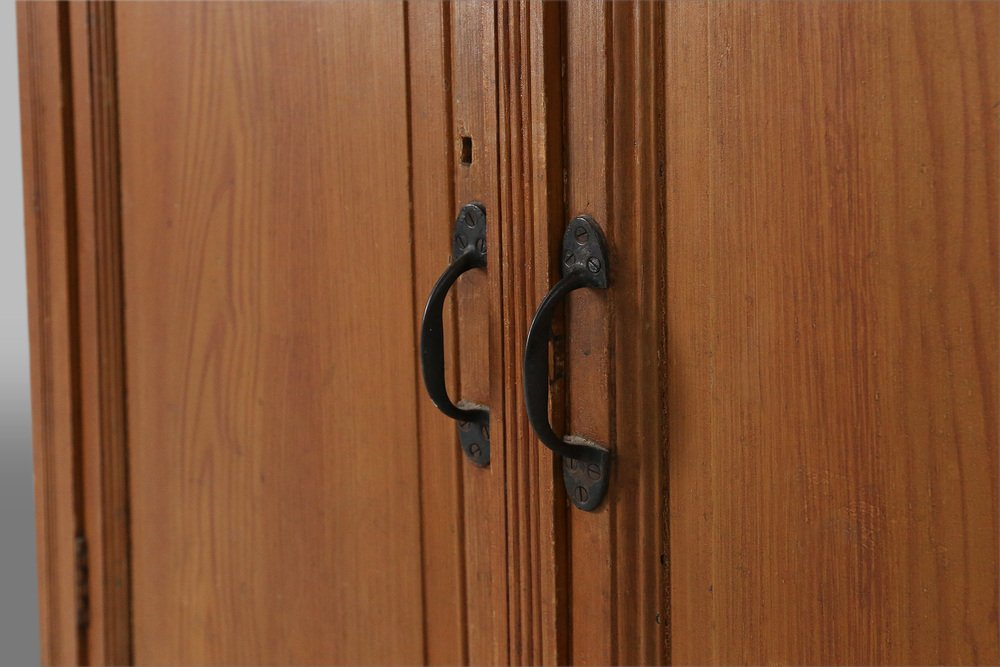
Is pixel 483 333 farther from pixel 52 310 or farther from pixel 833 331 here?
pixel 52 310

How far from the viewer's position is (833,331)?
0.51 metres

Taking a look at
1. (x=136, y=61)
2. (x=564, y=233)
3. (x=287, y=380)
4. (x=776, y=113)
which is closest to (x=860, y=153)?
(x=776, y=113)

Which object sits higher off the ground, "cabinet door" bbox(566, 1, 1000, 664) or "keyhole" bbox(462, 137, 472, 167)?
"keyhole" bbox(462, 137, 472, 167)

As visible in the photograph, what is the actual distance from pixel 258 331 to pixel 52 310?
1.05ft

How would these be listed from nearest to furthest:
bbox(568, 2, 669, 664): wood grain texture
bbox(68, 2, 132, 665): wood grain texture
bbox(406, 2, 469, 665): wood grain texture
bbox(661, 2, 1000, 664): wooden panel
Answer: bbox(661, 2, 1000, 664): wooden panel
bbox(568, 2, 669, 664): wood grain texture
bbox(406, 2, 469, 665): wood grain texture
bbox(68, 2, 132, 665): wood grain texture

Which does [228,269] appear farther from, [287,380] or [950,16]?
[950,16]

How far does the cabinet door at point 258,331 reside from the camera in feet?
2.32

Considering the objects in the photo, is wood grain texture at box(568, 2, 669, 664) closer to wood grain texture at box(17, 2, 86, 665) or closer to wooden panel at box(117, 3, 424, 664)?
wooden panel at box(117, 3, 424, 664)

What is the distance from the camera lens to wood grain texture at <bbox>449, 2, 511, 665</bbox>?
65 centimetres

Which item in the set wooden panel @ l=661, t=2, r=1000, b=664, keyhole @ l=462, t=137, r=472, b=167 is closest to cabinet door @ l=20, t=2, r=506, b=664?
keyhole @ l=462, t=137, r=472, b=167

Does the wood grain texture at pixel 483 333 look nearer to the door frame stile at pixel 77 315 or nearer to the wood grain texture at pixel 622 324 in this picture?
the wood grain texture at pixel 622 324

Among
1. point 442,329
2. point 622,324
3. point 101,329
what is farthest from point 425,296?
point 101,329

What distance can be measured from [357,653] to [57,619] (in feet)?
1.49

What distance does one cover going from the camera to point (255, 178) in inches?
32.7
